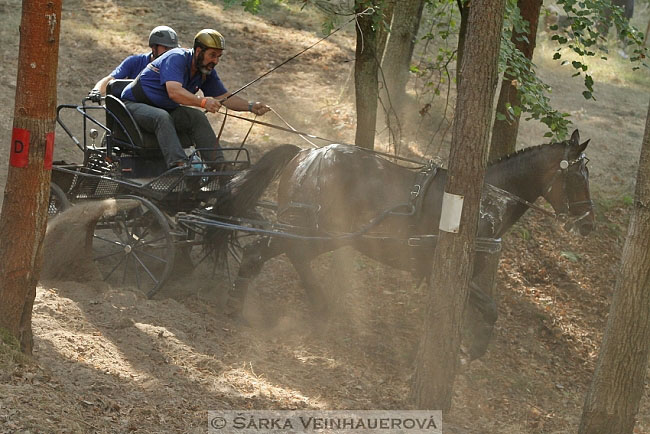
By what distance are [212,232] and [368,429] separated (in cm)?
282

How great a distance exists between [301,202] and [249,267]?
834 mm

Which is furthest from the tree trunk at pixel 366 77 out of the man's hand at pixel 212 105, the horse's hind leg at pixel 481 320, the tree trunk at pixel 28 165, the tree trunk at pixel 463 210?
the tree trunk at pixel 28 165

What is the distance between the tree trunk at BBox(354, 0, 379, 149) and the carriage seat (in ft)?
7.81

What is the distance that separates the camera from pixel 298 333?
7309 mm

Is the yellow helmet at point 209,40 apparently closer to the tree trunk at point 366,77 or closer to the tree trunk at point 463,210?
the tree trunk at point 366,77

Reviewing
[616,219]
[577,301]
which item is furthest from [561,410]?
[616,219]

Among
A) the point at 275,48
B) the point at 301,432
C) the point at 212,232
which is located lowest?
the point at 301,432

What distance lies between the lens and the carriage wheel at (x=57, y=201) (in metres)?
7.41

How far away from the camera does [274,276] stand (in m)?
8.71

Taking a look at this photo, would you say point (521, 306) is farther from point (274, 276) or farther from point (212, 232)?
point (212, 232)

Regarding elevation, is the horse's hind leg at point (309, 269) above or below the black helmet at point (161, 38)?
below

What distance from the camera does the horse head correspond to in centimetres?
710

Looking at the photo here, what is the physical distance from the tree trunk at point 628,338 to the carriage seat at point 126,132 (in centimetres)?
456

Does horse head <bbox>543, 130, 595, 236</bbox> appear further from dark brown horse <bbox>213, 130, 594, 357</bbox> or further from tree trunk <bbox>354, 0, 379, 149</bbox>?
tree trunk <bbox>354, 0, 379, 149</bbox>
